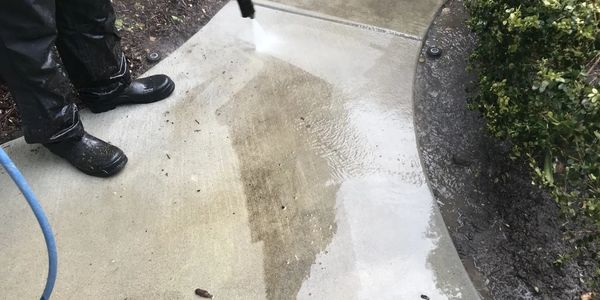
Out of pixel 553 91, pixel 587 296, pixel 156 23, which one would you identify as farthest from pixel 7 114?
pixel 587 296

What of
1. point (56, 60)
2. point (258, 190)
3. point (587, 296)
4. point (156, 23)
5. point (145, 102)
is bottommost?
point (587, 296)

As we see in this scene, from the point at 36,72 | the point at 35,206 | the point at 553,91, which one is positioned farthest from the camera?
the point at 36,72

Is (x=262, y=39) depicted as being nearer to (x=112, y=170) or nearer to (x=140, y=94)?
(x=140, y=94)

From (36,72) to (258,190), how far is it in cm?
94

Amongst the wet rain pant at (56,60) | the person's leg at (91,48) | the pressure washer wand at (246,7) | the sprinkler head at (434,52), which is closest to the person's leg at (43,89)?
the wet rain pant at (56,60)

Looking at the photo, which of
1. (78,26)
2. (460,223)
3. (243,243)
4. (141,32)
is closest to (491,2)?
(460,223)

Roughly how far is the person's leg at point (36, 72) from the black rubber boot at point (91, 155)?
0.06 metres

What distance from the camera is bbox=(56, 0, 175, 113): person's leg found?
77.4 inches

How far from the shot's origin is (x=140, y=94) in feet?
7.54

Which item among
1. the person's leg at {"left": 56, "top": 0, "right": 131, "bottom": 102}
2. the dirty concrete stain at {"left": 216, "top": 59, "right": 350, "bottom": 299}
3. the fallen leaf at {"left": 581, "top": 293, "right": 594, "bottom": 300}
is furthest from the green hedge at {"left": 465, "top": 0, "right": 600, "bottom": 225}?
the person's leg at {"left": 56, "top": 0, "right": 131, "bottom": 102}

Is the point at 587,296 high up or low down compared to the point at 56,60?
down

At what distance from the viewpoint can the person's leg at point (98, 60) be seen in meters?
1.96

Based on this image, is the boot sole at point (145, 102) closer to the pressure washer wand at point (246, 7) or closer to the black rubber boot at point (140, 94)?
the black rubber boot at point (140, 94)

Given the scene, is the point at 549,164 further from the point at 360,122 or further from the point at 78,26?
the point at 78,26
